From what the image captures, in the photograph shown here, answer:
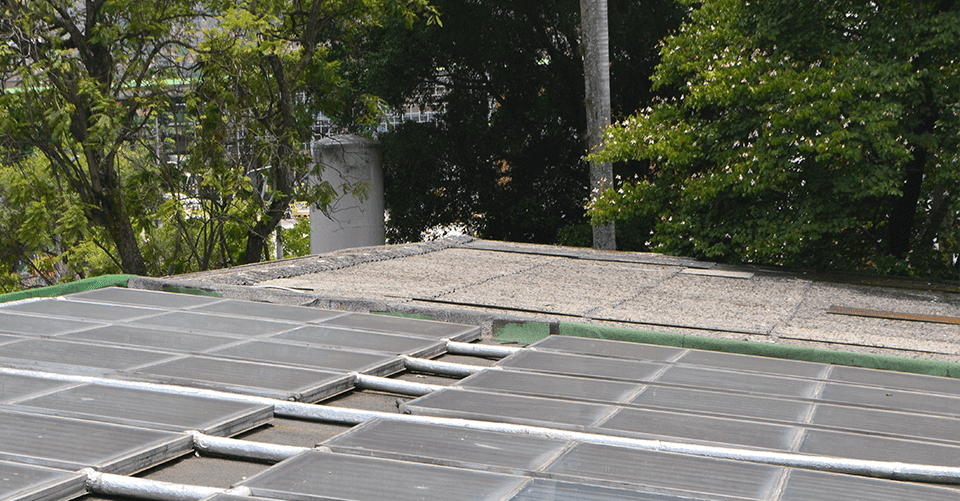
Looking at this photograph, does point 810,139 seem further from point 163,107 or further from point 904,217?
point 163,107

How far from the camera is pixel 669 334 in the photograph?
5.38 meters

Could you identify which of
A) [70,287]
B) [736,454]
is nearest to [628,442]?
[736,454]

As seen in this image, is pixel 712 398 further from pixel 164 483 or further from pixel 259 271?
pixel 259 271

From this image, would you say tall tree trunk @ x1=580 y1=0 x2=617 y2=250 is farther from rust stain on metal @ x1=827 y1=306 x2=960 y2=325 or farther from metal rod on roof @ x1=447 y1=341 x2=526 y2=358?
metal rod on roof @ x1=447 y1=341 x2=526 y2=358

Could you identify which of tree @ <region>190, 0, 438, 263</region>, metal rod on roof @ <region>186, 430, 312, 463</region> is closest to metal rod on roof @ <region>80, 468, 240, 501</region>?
Result: metal rod on roof @ <region>186, 430, 312, 463</region>

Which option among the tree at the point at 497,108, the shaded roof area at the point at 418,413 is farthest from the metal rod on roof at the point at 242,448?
the tree at the point at 497,108

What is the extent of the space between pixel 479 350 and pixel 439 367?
481 millimetres

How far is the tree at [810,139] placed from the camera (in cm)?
999

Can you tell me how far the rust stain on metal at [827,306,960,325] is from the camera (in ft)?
23.3

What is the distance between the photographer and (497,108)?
20906mm

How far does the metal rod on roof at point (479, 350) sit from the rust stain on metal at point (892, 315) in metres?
3.94

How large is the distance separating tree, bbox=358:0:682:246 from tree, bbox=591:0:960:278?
711 cm

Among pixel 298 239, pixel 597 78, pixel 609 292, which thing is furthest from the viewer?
pixel 298 239

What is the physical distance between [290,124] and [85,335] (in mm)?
10418
